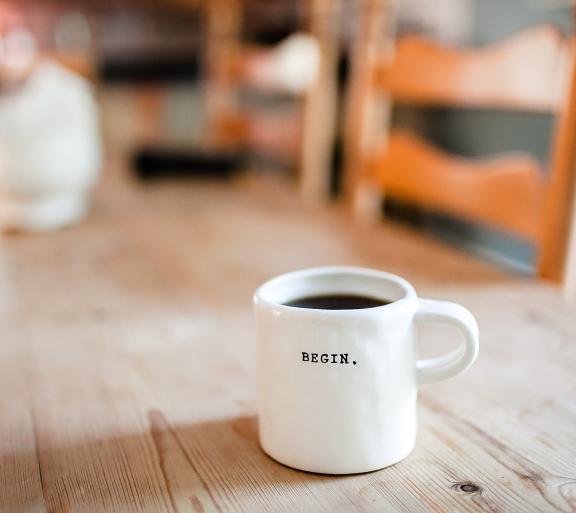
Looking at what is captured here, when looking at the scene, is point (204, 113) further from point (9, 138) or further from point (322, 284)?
point (322, 284)

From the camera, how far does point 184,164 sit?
165cm

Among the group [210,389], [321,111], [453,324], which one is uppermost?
[321,111]

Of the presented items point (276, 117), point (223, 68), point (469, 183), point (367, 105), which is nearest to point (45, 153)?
point (367, 105)

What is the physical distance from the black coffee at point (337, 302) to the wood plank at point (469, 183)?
0.46m

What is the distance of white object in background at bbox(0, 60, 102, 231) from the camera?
1.08 metres

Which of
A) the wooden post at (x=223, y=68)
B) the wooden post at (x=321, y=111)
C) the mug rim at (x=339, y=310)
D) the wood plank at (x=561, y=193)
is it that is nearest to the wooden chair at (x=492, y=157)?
the wood plank at (x=561, y=193)

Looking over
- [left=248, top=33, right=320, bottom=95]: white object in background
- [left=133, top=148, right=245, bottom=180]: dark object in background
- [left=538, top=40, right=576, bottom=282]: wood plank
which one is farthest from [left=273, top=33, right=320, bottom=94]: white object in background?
[left=538, top=40, right=576, bottom=282]: wood plank

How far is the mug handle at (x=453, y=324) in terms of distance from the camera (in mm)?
423

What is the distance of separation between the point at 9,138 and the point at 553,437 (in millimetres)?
921

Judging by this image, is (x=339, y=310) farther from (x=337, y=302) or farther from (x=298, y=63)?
(x=298, y=63)

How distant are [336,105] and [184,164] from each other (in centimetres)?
41

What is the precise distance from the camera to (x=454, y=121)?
4.68ft

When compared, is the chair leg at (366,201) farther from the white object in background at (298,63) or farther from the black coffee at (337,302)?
the black coffee at (337,302)

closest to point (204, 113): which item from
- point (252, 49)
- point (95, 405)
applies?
point (252, 49)
